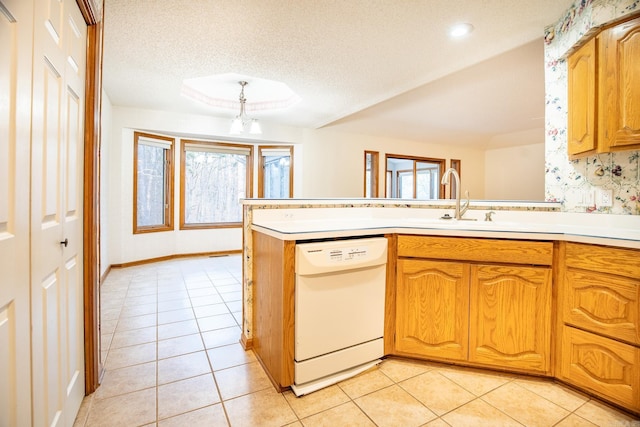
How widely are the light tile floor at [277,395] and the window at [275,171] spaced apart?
362 centimetres

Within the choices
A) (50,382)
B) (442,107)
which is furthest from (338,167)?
(50,382)

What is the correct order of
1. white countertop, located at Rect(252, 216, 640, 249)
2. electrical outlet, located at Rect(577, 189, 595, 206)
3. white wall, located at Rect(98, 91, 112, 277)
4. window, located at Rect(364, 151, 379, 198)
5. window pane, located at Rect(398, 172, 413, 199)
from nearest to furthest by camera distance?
white countertop, located at Rect(252, 216, 640, 249), electrical outlet, located at Rect(577, 189, 595, 206), white wall, located at Rect(98, 91, 112, 277), window, located at Rect(364, 151, 379, 198), window pane, located at Rect(398, 172, 413, 199)

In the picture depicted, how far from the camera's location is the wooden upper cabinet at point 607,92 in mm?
1617

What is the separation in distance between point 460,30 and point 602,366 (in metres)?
2.41

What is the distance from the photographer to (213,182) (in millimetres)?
5426

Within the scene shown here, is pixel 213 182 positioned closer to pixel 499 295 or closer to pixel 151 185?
pixel 151 185

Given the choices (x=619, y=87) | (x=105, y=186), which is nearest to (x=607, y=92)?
(x=619, y=87)

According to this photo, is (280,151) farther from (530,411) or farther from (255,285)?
(530,411)

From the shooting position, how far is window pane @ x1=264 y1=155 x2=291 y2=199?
5.69 metres

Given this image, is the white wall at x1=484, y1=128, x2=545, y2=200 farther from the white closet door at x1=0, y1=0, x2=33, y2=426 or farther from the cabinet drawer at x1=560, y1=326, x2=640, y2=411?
the white closet door at x1=0, y1=0, x2=33, y2=426

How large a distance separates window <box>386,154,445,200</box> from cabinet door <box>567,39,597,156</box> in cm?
453

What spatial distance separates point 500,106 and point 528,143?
2.65 metres

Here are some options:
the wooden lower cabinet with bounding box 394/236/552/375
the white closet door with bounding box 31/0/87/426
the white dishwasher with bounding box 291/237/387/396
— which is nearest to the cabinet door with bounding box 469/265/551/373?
the wooden lower cabinet with bounding box 394/236/552/375

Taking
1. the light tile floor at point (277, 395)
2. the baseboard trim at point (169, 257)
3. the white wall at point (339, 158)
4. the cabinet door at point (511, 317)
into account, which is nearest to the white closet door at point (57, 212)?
Result: the light tile floor at point (277, 395)
